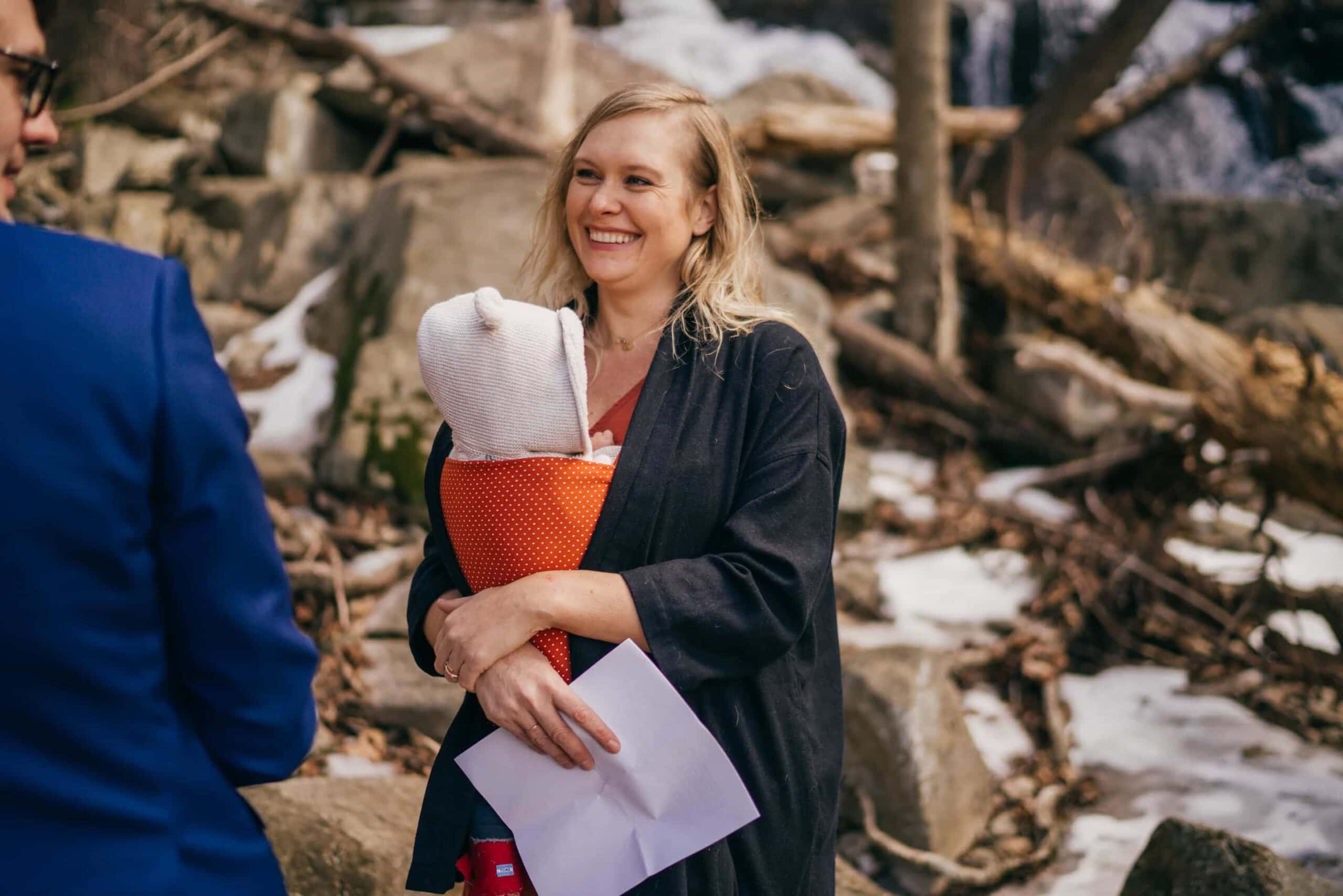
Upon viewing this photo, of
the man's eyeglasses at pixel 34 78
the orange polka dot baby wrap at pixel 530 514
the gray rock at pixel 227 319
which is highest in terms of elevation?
the man's eyeglasses at pixel 34 78

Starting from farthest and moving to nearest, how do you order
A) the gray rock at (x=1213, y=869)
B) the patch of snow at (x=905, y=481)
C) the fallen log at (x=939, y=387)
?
the fallen log at (x=939, y=387) < the patch of snow at (x=905, y=481) < the gray rock at (x=1213, y=869)

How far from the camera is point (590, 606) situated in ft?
5.01

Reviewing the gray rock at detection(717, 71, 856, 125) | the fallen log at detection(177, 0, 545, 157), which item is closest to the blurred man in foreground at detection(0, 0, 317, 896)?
the fallen log at detection(177, 0, 545, 157)

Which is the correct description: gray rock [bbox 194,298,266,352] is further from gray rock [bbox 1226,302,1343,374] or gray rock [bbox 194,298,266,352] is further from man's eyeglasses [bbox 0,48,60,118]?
gray rock [bbox 1226,302,1343,374]

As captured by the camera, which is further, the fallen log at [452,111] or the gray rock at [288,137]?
the gray rock at [288,137]

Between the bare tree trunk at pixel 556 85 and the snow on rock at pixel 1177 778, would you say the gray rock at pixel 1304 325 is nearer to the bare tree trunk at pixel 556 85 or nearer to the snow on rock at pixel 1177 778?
the snow on rock at pixel 1177 778

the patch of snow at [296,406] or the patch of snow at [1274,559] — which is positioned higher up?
the patch of snow at [296,406]

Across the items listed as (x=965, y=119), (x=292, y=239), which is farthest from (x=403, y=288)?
(x=965, y=119)

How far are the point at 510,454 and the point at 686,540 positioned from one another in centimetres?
32

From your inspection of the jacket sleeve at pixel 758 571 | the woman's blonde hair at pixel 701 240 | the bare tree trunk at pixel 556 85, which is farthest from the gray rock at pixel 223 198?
the jacket sleeve at pixel 758 571

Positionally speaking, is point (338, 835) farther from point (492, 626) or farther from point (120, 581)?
point (120, 581)

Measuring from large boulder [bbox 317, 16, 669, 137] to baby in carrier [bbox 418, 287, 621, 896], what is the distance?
640cm

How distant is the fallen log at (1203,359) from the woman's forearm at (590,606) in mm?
3680

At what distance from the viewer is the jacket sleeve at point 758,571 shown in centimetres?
154
